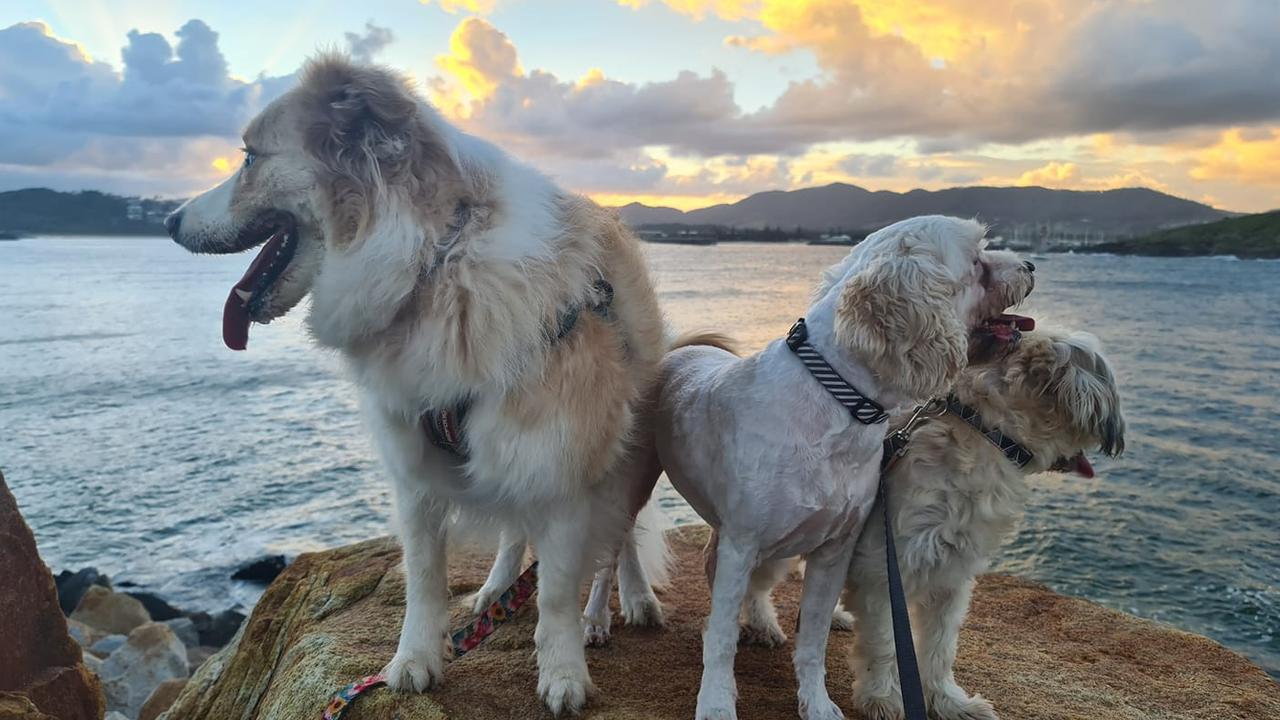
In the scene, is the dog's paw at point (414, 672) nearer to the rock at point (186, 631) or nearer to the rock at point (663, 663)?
the rock at point (663, 663)

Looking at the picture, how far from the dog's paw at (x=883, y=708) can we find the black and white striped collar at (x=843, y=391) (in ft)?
4.50

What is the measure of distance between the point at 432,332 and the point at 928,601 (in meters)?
2.52

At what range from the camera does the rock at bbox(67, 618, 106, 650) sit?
28.4 ft

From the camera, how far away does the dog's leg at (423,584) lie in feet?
11.9

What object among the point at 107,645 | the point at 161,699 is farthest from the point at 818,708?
the point at 107,645

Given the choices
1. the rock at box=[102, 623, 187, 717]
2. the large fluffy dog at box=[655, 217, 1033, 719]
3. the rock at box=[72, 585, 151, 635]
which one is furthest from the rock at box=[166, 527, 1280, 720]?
the rock at box=[72, 585, 151, 635]

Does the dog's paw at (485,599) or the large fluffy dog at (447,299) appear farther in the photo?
the dog's paw at (485,599)

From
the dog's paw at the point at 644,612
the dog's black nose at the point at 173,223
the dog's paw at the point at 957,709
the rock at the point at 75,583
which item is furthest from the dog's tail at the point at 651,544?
the rock at the point at 75,583

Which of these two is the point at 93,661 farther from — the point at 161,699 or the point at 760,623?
the point at 760,623

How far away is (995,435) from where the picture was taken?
11.8 ft

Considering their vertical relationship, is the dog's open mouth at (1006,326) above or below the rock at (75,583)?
above

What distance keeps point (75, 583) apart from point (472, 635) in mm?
8842

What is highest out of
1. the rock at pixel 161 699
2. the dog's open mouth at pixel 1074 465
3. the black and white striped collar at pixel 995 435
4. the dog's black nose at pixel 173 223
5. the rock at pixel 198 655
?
the dog's black nose at pixel 173 223

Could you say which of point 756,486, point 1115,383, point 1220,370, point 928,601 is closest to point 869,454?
point 756,486
